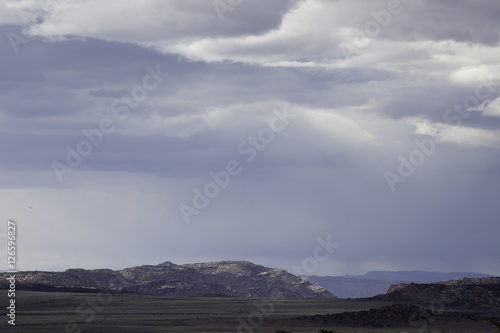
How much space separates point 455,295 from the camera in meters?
108

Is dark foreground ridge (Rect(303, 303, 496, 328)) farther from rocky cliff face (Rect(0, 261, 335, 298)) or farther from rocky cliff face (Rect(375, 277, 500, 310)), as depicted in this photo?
rocky cliff face (Rect(0, 261, 335, 298))

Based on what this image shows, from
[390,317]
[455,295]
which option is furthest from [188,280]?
[390,317]

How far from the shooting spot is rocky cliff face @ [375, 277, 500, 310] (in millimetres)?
102438

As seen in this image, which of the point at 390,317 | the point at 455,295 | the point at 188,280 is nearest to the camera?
the point at 390,317

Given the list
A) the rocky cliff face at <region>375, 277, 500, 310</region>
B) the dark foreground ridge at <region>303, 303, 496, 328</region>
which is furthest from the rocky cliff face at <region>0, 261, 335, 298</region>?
the dark foreground ridge at <region>303, 303, 496, 328</region>

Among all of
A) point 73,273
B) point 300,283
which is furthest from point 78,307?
point 300,283

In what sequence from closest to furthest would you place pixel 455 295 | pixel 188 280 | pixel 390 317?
pixel 390 317 → pixel 455 295 → pixel 188 280

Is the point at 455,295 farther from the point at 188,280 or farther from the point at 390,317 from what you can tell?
the point at 188,280

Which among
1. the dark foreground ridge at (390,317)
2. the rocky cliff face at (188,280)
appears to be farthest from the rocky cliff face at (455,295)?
the rocky cliff face at (188,280)

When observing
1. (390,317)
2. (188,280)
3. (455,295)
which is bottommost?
(390,317)

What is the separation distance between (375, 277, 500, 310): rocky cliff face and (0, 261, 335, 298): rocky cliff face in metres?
59.5

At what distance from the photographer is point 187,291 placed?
16812 cm

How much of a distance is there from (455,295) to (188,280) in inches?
3351

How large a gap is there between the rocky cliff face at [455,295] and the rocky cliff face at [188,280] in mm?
59508
